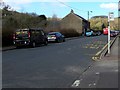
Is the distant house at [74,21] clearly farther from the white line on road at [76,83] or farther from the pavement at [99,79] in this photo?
the white line on road at [76,83]

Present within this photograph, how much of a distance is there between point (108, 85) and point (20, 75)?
137 inches

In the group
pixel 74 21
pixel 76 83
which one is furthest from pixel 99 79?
pixel 74 21

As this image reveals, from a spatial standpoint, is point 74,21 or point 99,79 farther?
point 74,21

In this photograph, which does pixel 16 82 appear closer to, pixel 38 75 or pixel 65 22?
pixel 38 75

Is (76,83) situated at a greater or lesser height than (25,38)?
lesser

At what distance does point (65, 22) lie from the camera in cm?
11162

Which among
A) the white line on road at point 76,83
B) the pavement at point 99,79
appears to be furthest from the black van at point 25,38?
the white line on road at point 76,83

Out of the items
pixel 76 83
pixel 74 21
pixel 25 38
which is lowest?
pixel 76 83

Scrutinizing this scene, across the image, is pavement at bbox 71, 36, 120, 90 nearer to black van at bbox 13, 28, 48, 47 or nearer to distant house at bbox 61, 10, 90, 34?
black van at bbox 13, 28, 48, 47

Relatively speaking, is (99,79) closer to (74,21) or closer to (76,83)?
(76,83)

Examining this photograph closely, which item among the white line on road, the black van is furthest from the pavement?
the black van

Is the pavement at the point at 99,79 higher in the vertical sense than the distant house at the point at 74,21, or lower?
lower

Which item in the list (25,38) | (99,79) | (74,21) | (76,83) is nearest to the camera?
(76,83)

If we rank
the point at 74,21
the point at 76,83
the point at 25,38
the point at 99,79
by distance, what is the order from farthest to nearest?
1. the point at 74,21
2. the point at 25,38
3. the point at 99,79
4. the point at 76,83
